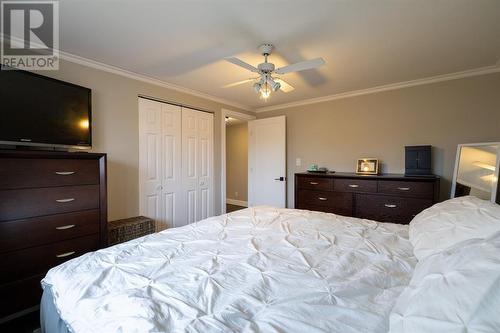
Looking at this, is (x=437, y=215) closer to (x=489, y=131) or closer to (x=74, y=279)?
(x=74, y=279)

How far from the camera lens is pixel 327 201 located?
132 inches

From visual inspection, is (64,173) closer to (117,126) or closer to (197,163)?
(117,126)

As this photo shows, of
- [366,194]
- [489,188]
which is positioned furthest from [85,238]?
[489,188]

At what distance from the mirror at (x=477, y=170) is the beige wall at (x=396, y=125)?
7.3 inches

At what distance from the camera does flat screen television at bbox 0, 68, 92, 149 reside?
1.81 metres

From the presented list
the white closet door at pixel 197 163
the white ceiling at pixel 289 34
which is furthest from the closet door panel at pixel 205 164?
the white ceiling at pixel 289 34

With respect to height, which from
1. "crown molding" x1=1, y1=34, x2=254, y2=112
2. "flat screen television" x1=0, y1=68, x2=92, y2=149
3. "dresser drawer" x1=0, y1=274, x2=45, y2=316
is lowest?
"dresser drawer" x1=0, y1=274, x2=45, y2=316

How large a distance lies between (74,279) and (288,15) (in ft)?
6.85

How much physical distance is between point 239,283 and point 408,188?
2.72 m

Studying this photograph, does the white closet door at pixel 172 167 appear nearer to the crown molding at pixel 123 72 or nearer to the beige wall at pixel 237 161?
the crown molding at pixel 123 72

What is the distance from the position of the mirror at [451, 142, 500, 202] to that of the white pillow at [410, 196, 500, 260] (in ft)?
4.85

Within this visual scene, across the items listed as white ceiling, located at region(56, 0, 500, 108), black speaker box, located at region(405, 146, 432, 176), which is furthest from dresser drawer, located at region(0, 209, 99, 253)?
black speaker box, located at region(405, 146, 432, 176)

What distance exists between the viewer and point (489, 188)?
2.42 meters

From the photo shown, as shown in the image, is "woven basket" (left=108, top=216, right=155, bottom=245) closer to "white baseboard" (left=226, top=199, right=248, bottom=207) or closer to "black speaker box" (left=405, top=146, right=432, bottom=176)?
"black speaker box" (left=405, top=146, right=432, bottom=176)
